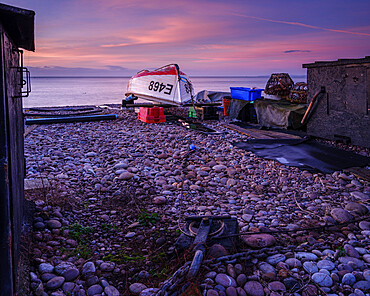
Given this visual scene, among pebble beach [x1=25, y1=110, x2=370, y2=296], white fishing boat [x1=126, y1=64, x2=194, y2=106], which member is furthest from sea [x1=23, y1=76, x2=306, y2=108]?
pebble beach [x1=25, y1=110, x2=370, y2=296]

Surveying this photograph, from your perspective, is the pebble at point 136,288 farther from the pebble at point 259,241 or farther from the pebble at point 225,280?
the pebble at point 259,241

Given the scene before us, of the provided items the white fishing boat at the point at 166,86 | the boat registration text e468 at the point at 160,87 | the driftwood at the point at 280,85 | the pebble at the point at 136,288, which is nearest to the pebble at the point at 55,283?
the pebble at the point at 136,288

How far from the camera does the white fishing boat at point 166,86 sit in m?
17.5

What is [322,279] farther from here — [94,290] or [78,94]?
[78,94]

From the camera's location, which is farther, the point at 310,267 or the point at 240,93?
the point at 240,93

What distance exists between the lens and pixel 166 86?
18016mm

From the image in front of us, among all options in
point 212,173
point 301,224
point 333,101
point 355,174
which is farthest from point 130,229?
point 333,101

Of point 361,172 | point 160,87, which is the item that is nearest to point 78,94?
point 160,87

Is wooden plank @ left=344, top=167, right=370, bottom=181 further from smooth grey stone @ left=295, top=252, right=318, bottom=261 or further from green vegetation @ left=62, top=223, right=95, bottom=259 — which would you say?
green vegetation @ left=62, top=223, right=95, bottom=259

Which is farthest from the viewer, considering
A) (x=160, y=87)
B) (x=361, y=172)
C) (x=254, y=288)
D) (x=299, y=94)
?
(x=160, y=87)

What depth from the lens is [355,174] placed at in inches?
234

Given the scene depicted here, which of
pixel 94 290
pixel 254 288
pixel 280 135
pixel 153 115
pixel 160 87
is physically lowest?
pixel 94 290

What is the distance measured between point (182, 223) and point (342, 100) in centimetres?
614

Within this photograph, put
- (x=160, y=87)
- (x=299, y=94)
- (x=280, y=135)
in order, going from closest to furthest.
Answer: (x=280, y=135) < (x=299, y=94) < (x=160, y=87)
